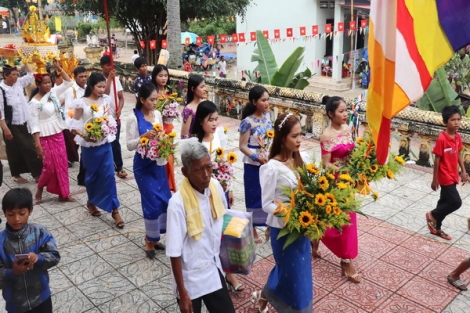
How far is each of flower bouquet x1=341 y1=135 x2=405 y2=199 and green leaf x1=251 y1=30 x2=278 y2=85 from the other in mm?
6364

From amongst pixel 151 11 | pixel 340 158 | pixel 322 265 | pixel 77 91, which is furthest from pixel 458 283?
pixel 151 11

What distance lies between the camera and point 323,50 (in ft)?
75.2

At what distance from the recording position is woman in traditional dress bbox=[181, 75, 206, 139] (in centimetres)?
509

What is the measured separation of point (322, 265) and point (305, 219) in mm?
1670

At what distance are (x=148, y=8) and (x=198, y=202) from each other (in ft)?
42.3

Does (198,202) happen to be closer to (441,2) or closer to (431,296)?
(441,2)

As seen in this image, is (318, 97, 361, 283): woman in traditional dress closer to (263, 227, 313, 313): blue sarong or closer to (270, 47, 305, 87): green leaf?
(263, 227, 313, 313): blue sarong

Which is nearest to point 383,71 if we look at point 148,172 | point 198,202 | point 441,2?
point 441,2

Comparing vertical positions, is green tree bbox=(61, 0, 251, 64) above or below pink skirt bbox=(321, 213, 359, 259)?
above

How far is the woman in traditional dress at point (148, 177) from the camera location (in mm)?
4859

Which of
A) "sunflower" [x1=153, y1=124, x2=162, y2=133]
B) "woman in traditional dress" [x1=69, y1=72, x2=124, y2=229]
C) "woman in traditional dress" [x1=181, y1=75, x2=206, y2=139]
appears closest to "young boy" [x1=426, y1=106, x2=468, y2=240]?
"woman in traditional dress" [x1=181, y1=75, x2=206, y2=139]

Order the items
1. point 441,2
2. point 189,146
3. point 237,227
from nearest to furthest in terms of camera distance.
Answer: point 441,2, point 189,146, point 237,227

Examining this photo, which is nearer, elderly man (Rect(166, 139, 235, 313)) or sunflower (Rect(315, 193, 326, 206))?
elderly man (Rect(166, 139, 235, 313))

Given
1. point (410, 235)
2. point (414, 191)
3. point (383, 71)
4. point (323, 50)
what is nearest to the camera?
point (383, 71)
